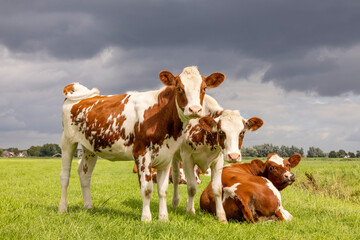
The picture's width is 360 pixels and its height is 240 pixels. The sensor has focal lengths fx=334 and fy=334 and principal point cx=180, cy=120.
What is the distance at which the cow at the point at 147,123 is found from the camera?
21.2ft

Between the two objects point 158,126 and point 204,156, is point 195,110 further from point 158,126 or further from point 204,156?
point 204,156

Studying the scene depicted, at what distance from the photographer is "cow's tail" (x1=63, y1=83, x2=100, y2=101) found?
8.82 metres

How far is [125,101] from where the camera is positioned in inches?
295

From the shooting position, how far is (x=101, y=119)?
7.52 meters

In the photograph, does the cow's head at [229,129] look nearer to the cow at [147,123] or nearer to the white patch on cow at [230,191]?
the cow at [147,123]

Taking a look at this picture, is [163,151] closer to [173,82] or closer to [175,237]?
[173,82]

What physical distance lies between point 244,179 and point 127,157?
8.69ft

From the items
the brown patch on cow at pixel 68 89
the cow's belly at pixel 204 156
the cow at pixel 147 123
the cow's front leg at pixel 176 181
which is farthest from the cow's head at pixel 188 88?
the brown patch on cow at pixel 68 89

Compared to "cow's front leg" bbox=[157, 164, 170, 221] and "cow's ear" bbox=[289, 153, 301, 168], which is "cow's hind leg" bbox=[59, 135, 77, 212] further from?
"cow's ear" bbox=[289, 153, 301, 168]

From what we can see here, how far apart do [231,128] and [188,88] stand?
4.70 feet

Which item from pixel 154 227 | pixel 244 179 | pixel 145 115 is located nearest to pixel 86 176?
pixel 145 115

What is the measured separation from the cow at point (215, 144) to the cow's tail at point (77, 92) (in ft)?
9.61

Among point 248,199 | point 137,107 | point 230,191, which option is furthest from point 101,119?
point 248,199

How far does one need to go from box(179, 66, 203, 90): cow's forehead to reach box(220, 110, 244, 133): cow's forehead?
124cm
